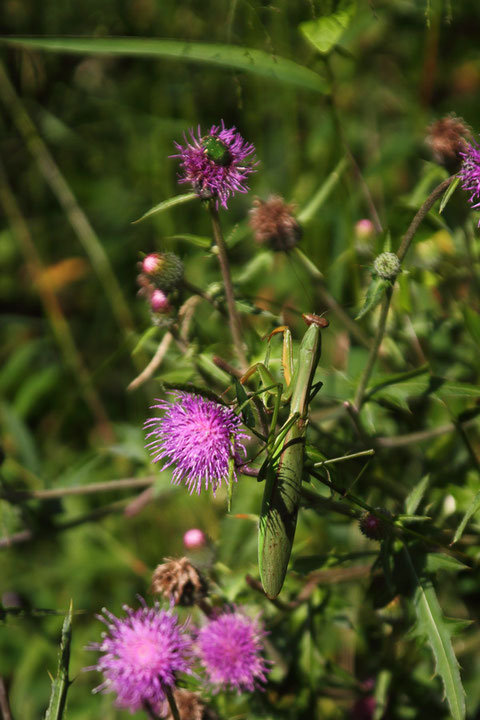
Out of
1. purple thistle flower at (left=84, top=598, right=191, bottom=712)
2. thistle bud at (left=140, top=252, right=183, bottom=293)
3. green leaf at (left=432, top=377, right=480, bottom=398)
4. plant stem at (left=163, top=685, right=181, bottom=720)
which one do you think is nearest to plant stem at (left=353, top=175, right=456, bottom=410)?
green leaf at (left=432, top=377, right=480, bottom=398)

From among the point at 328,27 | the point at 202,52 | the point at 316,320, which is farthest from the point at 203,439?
the point at 328,27

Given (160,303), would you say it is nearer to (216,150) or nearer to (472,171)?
(216,150)

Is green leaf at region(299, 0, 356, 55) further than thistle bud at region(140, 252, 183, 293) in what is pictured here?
Yes

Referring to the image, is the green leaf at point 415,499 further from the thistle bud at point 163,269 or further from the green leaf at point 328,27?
the green leaf at point 328,27

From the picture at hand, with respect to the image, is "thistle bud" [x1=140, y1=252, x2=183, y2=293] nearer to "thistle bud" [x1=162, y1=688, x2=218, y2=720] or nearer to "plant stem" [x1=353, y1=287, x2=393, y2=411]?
"plant stem" [x1=353, y1=287, x2=393, y2=411]

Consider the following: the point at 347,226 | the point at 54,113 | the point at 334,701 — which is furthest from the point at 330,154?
the point at 334,701

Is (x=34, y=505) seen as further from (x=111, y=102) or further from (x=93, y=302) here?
(x=111, y=102)

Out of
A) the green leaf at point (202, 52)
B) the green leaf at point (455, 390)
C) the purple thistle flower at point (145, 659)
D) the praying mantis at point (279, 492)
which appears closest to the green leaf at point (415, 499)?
the green leaf at point (455, 390)

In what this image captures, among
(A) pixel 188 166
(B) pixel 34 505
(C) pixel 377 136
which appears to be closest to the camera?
(A) pixel 188 166
